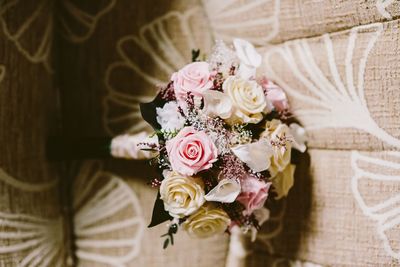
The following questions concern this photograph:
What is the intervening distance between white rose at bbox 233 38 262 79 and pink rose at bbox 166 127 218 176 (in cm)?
18

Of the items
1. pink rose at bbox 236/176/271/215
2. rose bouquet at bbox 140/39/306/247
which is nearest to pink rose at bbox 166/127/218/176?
rose bouquet at bbox 140/39/306/247

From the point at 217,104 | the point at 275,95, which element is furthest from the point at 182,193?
the point at 275,95

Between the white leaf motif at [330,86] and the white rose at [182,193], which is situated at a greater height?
the white leaf motif at [330,86]

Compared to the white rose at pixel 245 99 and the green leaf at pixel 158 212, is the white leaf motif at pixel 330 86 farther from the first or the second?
the green leaf at pixel 158 212

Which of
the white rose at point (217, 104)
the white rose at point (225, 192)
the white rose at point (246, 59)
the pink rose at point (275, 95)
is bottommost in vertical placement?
the white rose at point (225, 192)

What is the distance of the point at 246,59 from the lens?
1160 millimetres

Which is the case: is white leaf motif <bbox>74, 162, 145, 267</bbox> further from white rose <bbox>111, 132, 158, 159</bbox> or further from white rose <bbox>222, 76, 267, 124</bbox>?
white rose <bbox>222, 76, 267, 124</bbox>

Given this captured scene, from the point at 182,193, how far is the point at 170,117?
166 mm

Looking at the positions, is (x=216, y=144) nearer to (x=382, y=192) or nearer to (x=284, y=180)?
(x=284, y=180)

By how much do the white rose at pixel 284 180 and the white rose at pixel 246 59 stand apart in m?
0.23

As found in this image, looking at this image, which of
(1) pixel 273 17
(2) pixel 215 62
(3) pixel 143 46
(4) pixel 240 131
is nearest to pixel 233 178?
(4) pixel 240 131

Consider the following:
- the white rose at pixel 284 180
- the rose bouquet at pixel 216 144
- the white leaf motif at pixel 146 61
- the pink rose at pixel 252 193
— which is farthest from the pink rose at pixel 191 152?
the white leaf motif at pixel 146 61

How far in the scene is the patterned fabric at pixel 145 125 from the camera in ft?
3.77

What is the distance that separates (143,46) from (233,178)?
1.72 ft
